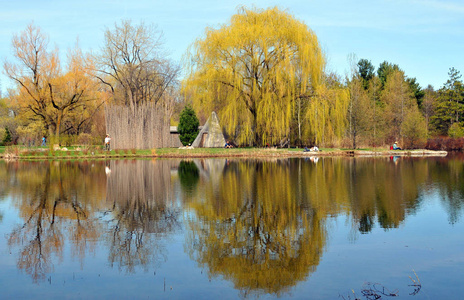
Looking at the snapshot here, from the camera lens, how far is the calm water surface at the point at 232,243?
614cm

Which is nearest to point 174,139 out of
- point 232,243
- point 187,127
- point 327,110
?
point 187,127

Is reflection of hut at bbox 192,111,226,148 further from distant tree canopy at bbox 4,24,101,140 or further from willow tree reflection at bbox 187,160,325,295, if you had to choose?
willow tree reflection at bbox 187,160,325,295

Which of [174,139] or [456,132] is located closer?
[174,139]

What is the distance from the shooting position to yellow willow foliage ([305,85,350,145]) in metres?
37.2

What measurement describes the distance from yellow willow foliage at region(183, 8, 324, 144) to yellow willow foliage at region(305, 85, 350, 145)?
129 centimetres

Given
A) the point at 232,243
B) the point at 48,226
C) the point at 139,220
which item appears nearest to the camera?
the point at 232,243

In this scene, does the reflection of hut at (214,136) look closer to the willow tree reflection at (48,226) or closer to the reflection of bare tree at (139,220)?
the reflection of bare tree at (139,220)

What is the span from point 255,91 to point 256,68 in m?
1.89

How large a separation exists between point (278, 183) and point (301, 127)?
2968cm

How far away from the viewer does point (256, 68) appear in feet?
120

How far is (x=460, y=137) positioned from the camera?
55938mm

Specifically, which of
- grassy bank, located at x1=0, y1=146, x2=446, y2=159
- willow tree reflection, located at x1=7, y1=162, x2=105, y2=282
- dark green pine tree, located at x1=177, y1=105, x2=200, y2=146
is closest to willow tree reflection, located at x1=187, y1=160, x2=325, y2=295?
willow tree reflection, located at x1=7, y1=162, x2=105, y2=282

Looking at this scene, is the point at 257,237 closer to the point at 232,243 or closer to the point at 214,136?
the point at 232,243

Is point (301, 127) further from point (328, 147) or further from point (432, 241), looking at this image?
point (432, 241)
